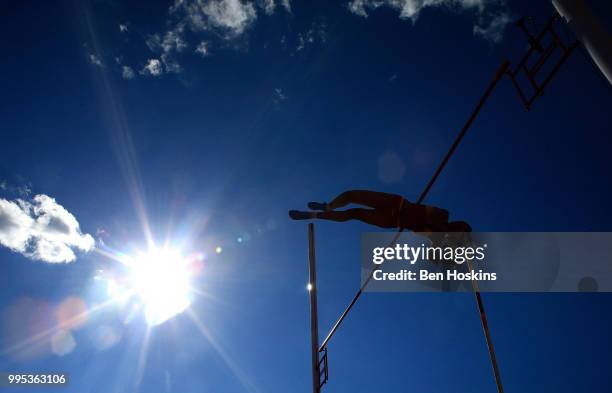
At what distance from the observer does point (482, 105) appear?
218 inches

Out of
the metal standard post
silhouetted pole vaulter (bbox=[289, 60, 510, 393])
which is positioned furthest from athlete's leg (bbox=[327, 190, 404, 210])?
the metal standard post

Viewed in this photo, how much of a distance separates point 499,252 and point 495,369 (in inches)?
89.4

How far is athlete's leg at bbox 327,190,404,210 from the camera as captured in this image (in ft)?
21.9

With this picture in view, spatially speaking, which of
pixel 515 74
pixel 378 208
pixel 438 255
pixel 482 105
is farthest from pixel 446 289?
pixel 515 74

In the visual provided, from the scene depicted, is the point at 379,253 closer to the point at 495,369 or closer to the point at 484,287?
the point at 484,287

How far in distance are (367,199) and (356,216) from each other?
0.46 metres

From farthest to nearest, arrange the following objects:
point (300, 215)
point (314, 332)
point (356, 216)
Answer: point (356, 216)
point (300, 215)
point (314, 332)

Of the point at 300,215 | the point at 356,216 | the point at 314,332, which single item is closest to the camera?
the point at 314,332

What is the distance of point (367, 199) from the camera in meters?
6.71

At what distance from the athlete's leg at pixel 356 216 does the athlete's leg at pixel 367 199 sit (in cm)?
17

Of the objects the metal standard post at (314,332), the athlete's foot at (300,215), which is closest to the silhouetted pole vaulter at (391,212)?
the athlete's foot at (300,215)

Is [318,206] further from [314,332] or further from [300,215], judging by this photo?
[314,332]

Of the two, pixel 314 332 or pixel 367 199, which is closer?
pixel 314 332

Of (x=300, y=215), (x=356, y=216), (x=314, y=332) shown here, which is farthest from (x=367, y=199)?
(x=314, y=332)
